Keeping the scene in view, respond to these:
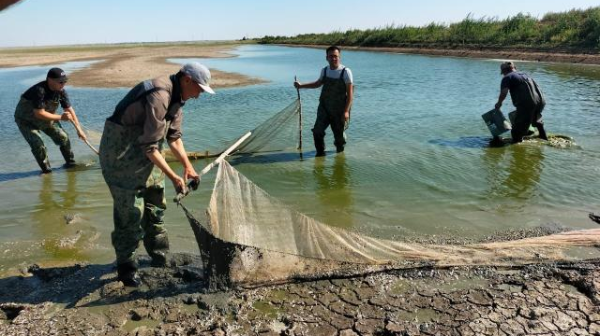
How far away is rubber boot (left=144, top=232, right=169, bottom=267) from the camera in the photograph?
147 inches

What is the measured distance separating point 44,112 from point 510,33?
30.2 metres

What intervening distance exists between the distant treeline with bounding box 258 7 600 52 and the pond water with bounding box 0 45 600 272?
14.4 meters

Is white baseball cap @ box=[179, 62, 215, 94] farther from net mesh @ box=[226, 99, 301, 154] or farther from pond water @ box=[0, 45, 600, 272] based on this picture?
net mesh @ box=[226, 99, 301, 154]

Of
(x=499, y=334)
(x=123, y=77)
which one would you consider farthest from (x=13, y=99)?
(x=499, y=334)

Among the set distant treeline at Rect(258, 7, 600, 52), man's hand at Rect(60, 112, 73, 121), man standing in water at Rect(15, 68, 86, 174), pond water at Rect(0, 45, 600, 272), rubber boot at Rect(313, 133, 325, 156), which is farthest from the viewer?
distant treeline at Rect(258, 7, 600, 52)

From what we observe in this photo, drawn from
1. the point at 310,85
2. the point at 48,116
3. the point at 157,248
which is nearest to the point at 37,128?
the point at 48,116

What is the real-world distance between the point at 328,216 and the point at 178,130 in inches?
89.5

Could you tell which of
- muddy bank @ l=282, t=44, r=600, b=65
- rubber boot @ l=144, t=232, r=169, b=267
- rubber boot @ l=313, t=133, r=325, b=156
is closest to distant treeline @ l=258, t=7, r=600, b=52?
muddy bank @ l=282, t=44, r=600, b=65

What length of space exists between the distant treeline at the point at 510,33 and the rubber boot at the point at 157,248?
24.6m

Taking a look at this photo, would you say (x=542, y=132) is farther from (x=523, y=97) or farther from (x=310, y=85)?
(x=310, y=85)

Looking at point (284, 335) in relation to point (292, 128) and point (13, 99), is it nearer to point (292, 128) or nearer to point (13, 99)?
point (292, 128)

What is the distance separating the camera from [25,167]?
723 cm

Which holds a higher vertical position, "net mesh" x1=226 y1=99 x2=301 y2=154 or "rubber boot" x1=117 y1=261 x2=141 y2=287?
"net mesh" x1=226 y1=99 x2=301 y2=154

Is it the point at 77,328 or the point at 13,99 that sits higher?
the point at 13,99
